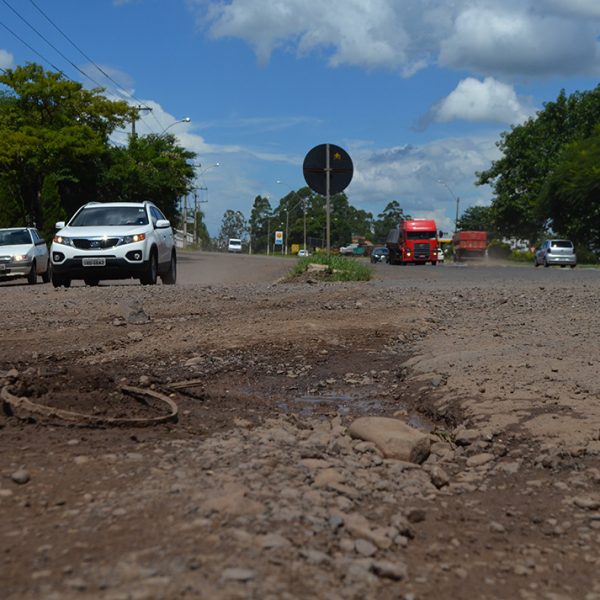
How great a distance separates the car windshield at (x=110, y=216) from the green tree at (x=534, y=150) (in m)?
58.7

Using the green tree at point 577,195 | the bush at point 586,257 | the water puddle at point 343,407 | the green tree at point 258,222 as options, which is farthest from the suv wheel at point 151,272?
the green tree at point 258,222

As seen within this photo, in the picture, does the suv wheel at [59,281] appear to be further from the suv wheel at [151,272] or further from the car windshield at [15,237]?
the car windshield at [15,237]

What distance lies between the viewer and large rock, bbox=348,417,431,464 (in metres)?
4.64

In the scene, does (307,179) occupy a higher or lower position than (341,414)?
higher

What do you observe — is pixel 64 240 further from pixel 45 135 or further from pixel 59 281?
pixel 45 135

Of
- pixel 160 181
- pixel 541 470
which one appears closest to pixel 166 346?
pixel 541 470

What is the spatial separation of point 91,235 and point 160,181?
32.4 metres

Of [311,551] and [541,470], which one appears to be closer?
[311,551]

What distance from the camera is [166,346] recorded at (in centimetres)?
848

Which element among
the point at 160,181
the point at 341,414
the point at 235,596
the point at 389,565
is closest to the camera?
the point at 235,596

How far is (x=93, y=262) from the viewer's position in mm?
16094

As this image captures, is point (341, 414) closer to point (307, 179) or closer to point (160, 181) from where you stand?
point (307, 179)

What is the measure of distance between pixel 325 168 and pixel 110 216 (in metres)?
4.14

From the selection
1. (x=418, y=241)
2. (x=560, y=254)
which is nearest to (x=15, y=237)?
(x=418, y=241)
